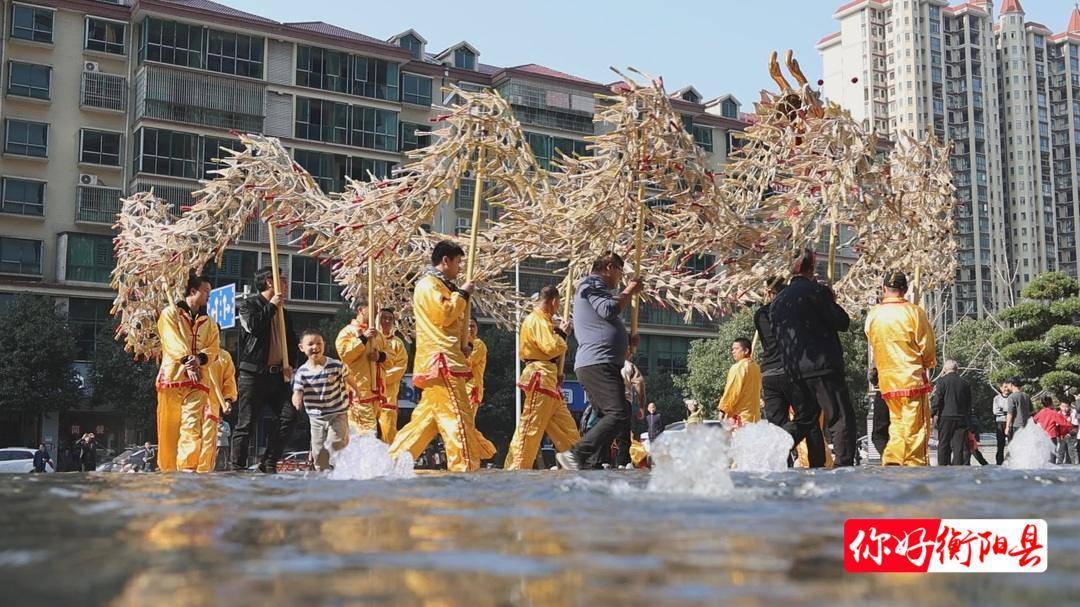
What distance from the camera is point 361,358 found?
38.8 ft

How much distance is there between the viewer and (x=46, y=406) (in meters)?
38.1

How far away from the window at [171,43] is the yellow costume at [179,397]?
3571cm

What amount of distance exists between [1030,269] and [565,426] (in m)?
108

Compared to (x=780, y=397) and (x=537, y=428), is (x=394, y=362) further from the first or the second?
(x=780, y=397)

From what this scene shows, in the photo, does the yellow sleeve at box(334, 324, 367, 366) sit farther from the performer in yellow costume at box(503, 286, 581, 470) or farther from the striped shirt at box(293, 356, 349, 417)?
the performer in yellow costume at box(503, 286, 581, 470)

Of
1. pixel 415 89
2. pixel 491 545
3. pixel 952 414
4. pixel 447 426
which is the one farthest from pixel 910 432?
pixel 415 89

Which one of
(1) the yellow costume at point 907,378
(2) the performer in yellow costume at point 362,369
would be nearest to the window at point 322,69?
(2) the performer in yellow costume at point 362,369

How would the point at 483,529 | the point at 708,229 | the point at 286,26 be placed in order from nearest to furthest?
the point at 483,529 → the point at 708,229 → the point at 286,26

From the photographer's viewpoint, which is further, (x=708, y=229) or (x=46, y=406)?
(x=46, y=406)

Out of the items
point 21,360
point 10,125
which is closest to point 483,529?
point 21,360

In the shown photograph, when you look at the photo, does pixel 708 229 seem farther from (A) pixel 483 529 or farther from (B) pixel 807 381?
(A) pixel 483 529

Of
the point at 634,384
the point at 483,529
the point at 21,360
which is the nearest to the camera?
the point at 483,529

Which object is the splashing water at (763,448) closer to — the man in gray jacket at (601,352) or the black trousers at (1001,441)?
the man in gray jacket at (601,352)

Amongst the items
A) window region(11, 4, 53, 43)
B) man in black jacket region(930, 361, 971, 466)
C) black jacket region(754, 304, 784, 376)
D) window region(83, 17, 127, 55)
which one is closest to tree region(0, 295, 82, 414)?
window region(11, 4, 53, 43)
